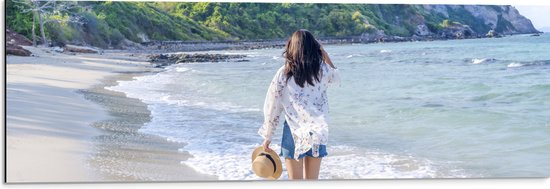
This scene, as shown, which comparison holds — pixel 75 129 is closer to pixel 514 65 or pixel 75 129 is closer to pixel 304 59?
pixel 304 59

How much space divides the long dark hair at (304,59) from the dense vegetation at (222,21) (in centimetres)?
162

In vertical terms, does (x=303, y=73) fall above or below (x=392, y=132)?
above

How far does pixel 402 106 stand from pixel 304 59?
8.31 ft

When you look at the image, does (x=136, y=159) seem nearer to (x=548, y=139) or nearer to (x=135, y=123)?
(x=135, y=123)

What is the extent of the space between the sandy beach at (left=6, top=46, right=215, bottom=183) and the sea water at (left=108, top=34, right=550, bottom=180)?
226 mm

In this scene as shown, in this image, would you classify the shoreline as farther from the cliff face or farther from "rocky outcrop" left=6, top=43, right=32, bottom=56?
the cliff face

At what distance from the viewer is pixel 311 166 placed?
299 centimetres

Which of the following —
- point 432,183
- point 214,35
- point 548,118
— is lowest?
point 432,183

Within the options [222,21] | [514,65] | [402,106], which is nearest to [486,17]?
[514,65]

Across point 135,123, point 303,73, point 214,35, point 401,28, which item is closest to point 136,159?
point 135,123

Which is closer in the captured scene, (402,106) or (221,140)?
(221,140)

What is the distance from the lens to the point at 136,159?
165 inches

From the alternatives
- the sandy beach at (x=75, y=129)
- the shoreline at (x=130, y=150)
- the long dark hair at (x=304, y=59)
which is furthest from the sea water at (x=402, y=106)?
the long dark hair at (x=304, y=59)

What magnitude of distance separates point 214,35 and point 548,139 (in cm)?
244
